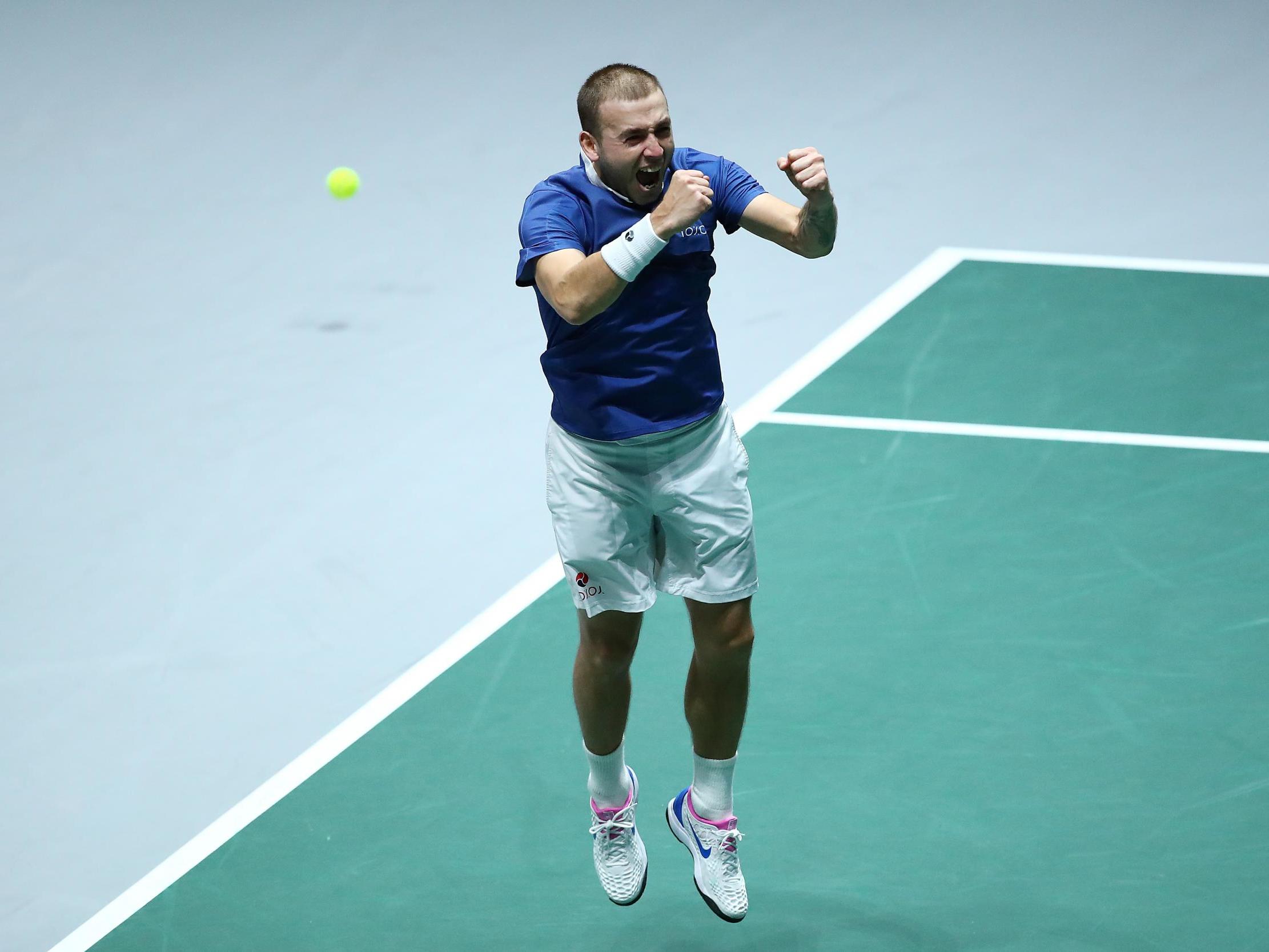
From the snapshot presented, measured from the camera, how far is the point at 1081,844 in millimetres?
5734

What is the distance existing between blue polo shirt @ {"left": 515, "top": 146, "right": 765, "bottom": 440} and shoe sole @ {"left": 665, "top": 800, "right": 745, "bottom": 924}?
1.29 meters

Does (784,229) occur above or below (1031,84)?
above

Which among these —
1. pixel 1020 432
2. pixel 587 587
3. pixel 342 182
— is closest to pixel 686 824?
pixel 587 587

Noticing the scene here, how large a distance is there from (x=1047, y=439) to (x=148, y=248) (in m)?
5.30

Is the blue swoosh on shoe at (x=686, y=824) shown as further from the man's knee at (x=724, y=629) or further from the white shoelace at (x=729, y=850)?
the man's knee at (x=724, y=629)

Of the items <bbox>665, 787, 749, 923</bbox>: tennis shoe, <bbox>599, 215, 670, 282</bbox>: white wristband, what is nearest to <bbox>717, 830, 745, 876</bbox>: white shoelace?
<bbox>665, 787, 749, 923</bbox>: tennis shoe

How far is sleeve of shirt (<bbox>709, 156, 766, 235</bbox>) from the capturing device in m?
4.91

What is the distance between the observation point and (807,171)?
455 cm

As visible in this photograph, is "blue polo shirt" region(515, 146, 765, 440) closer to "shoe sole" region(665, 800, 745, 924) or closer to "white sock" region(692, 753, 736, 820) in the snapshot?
"white sock" region(692, 753, 736, 820)

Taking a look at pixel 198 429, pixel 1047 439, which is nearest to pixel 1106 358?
pixel 1047 439

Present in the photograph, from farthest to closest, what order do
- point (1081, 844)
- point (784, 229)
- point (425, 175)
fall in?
point (425, 175) → point (1081, 844) → point (784, 229)

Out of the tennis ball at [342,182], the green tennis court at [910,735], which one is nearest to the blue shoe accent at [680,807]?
the green tennis court at [910,735]

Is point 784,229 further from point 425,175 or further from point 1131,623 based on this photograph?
point 425,175

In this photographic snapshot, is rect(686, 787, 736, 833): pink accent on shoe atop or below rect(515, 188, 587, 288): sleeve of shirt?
below
